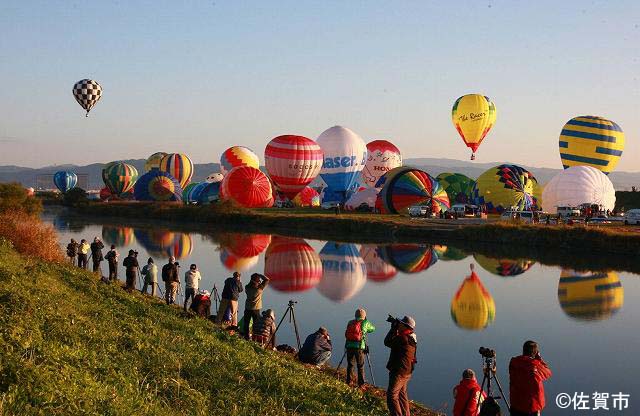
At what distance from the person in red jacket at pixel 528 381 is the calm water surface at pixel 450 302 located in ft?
11.9

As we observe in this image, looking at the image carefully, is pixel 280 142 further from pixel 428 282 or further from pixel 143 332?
pixel 143 332

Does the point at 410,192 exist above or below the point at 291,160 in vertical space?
below

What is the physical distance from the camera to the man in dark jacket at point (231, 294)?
1291cm

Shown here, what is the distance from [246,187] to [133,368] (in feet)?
156

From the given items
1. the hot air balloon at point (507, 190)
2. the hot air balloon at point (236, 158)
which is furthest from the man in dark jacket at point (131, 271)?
the hot air balloon at point (236, 158)

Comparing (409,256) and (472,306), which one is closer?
(472,306)

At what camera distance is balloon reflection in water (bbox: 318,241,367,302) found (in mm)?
21202

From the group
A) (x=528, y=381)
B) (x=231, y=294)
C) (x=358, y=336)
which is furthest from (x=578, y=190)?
(x=528, y=381)

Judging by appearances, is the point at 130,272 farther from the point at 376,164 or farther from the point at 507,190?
the point at 376,164

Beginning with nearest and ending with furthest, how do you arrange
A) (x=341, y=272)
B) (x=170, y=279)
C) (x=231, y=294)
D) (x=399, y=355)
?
(x=399, y=355) → (x=231, y=294) → (x=170, y=279) → (x=341, y=272)

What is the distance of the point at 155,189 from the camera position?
65.1m

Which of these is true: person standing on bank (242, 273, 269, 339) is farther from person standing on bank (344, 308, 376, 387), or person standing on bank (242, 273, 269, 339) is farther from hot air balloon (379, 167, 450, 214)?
hot air balloon (379, 167, 450, 214)

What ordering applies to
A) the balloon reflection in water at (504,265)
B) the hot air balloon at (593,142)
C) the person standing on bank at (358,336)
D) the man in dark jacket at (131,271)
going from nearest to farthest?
the person standing on bank at (358,336), the man in dark jacket at (131,271), the balloon reflection in water at (504,265), the hot air balloon at (593,142)

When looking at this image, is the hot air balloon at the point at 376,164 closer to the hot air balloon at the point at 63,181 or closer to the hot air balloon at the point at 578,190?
the hot air balloon at the point at 578,190
